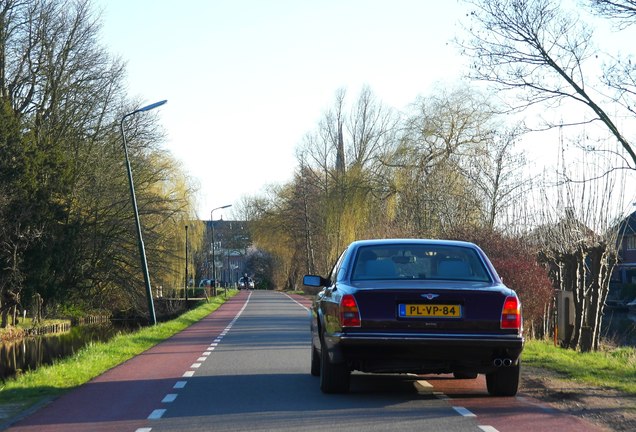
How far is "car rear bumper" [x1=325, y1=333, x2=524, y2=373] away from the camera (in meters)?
10.3

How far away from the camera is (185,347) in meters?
23.2

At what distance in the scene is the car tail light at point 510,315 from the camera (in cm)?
1046

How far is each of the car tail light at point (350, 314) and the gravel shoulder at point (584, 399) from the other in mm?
2307

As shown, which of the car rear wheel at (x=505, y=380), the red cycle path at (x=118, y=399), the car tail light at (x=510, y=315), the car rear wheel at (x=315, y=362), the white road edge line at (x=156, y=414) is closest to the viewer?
the red cycle path at (x=118, y=399)

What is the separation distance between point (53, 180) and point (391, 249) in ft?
112

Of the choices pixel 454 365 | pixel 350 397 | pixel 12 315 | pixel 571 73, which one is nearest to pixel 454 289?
pixel 454 365

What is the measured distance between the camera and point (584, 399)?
11367 millimetres

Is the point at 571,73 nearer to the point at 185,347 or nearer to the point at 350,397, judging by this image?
the point at 350,397

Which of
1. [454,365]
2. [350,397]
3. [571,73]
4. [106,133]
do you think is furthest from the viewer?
[106,133]

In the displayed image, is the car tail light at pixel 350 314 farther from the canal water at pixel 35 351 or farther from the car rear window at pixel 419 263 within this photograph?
the canal water at pixel 35 351

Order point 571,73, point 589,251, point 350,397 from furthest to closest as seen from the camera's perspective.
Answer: point 589,251, point 571,73, point 350,397

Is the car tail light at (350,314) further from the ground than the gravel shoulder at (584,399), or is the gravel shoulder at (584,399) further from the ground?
the car tail light at (350,314)

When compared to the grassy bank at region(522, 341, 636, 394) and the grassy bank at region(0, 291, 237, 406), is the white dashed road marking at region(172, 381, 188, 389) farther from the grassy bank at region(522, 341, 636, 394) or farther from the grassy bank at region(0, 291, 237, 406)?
the grassy bank at region(522, 341, 636, 394)

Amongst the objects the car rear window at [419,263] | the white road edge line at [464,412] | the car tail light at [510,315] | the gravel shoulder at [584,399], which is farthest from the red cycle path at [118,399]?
the gravel shoulder at [584,399]
